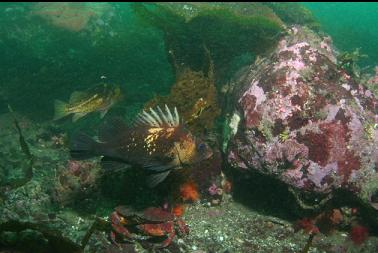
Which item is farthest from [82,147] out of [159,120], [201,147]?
[201,147]

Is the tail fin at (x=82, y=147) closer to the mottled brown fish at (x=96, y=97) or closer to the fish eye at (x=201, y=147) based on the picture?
the fish eye at (x=201, y=147)

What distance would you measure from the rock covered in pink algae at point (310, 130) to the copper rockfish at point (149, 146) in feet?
4.46

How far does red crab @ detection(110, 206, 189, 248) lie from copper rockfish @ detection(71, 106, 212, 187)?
1.01m

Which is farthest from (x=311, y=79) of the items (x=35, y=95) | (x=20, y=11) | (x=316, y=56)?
(x=20, y=11)

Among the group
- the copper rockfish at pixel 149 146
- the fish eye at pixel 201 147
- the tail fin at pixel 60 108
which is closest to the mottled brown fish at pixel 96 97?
the tail fin at pixel 60 108

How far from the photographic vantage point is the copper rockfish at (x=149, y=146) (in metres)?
3.78

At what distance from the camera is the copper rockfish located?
378cm

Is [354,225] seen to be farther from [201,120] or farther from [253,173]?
[201,120]

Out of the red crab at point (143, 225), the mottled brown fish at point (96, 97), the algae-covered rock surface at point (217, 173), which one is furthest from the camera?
the mottled brown fish at point (96, 97)

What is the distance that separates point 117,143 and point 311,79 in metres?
3.08

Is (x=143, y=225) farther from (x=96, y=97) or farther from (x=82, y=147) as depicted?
(x=96, y=97)

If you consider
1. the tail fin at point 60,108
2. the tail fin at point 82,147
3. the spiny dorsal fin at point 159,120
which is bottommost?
the tail fin at point 60,108

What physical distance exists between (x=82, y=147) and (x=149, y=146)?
75cm

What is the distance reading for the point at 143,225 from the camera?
183 inches
